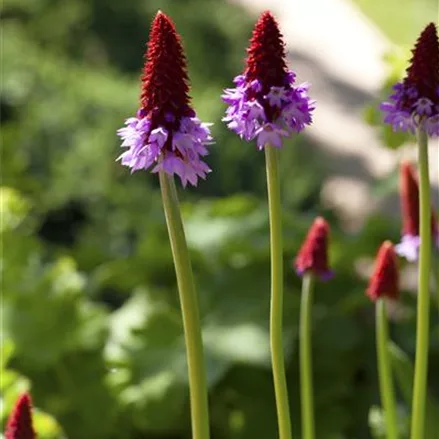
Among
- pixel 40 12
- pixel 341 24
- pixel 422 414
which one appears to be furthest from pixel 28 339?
pixel 341 24

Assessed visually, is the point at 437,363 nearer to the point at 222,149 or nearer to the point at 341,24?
the point at 222,149

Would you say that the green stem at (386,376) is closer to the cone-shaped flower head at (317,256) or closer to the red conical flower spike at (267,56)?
the cone-shaped flower head at (317,256)

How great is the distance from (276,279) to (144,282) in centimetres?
162

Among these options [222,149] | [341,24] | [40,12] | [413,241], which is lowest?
[413,241]

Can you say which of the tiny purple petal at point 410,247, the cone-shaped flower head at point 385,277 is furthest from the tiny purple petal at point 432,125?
the tiny purple petal at point 410,247

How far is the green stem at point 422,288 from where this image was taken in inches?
55.9

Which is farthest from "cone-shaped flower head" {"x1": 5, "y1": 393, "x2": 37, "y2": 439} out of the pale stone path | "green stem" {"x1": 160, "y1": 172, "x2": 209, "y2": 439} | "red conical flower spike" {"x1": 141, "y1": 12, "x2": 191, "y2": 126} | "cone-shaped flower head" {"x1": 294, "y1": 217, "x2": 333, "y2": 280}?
the pale stone path

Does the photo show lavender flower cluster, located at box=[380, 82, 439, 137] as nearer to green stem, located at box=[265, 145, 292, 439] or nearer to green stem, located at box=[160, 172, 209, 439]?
green stem, located at box=[265, 145, 292, 439]

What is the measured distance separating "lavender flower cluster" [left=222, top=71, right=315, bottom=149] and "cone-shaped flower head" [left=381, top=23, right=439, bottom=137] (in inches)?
7.5

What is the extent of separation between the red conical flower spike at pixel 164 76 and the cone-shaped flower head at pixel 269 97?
0.07 meters

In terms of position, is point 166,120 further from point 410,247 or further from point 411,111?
point 410,247

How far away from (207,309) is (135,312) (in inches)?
7.3

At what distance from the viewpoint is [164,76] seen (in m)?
1.24

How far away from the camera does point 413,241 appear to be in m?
1.98
